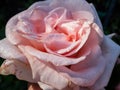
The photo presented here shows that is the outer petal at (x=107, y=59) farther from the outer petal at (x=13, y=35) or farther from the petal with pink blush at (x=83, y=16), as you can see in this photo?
the outer petal at (x=13, y=35)

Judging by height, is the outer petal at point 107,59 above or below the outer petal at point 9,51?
below

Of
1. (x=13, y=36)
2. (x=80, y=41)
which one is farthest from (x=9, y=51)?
(x=80, y=41)

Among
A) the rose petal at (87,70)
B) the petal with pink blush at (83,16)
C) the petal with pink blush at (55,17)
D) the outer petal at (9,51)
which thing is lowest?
the rose petal at (87,70)

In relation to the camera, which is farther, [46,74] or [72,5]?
[72,5]

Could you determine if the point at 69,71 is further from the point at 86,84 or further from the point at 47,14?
the point at 47,14

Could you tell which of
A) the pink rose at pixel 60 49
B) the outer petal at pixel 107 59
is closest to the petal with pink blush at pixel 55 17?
the pink rose at pixel 60 49

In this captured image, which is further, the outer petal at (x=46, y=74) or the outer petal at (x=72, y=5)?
the outer petal at (x=72, y=5)

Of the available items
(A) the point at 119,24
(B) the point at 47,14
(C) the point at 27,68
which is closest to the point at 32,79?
(C) the point at 27,68

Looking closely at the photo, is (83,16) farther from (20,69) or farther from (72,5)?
(20,69)
